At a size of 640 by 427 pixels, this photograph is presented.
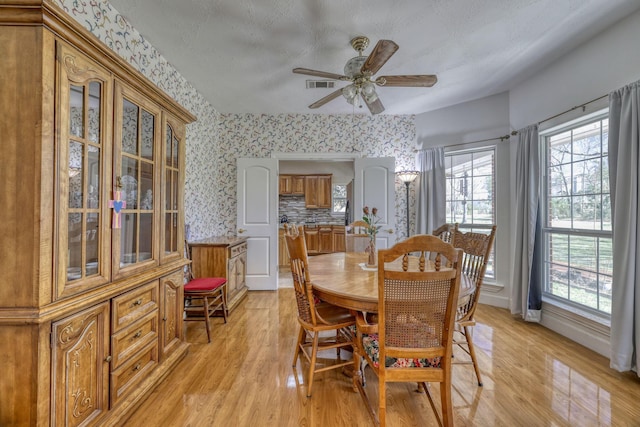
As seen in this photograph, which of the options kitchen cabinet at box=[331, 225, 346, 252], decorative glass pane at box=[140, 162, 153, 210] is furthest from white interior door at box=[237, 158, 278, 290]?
kitchen cabinet at box=[331, 225, 346, 252]

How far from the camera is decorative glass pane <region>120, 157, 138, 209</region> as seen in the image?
1.61m

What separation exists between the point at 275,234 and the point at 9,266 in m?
3.05

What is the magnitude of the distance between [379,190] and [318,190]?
2934 millimetres

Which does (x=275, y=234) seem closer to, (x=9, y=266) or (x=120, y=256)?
(x=120, y=256)

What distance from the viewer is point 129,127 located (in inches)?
64.9

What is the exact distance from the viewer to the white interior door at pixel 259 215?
409cm

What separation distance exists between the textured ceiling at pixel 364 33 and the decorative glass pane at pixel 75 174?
1.43 m

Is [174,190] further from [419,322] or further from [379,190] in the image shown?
[379,190]

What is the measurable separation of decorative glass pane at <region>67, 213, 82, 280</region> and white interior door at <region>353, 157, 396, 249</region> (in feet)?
11.0

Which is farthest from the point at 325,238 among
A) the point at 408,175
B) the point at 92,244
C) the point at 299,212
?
the point at 92,244

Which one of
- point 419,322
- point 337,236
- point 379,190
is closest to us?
point 419,322

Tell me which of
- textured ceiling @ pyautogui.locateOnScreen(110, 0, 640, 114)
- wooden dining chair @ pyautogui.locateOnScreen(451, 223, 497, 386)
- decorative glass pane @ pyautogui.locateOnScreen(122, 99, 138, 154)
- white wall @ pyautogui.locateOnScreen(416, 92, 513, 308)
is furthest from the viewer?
white wall @ pyautogui.locateOnScreen(416, 92, 513, 308)

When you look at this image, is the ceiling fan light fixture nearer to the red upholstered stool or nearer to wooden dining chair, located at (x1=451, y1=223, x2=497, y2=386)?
wooden dining chair, located at (x1=451, y1=223, x2=497, y2=386)

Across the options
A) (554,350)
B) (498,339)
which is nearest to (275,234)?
(498,339)
